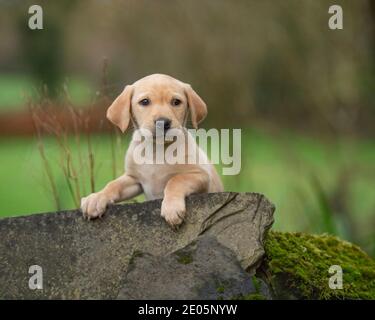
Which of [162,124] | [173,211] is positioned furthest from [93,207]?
[162,124]

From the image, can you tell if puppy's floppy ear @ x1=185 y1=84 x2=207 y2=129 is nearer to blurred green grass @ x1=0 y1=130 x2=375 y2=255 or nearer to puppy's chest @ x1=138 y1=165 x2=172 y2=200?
puppy's chest @ x1=138 y1=165 x2=172 y2=200

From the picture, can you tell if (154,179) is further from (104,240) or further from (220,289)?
(220,289)

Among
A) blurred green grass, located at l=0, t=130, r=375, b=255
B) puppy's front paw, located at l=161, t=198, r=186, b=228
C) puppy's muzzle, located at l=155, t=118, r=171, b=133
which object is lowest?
blurred green grass, located at l=0, t=130, r=375, b=255

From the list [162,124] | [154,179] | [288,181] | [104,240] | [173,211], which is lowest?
[288,181]

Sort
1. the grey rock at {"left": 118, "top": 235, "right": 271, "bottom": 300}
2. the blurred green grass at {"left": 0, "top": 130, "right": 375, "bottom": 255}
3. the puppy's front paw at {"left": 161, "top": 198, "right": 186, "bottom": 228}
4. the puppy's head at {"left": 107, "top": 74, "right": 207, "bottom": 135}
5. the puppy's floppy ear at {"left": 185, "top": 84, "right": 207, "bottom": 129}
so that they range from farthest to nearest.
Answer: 1. the blurred green grass at {"left": 0, "top": 130, "right": 375, "bottom": 255}
2. the puppy's floppy ear at {"left": 185, "top": 84, "right": 207, "bottom": 129}
3. the puppy's head at {"left": 107, "top": 74, "right": 207, "bottom": 135}
4. the puppy's front paw at {"left": 161, "top": 198, "right": 186, "bottom": 228}
5. the grey rock at {"left": 118, "top": 235, "right": 271, "bottom": 300}

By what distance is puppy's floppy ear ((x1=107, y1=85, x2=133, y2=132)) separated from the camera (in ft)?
12.8

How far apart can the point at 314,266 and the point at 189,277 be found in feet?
2.80

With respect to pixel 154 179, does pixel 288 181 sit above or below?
below

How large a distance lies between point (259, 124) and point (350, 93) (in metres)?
1.29

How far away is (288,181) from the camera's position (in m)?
10.0

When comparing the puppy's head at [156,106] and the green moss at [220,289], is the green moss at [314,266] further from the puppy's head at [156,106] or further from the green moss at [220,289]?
the puppy's head at [156,106]

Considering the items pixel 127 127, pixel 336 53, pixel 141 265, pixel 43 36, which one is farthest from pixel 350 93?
pixel 43 36

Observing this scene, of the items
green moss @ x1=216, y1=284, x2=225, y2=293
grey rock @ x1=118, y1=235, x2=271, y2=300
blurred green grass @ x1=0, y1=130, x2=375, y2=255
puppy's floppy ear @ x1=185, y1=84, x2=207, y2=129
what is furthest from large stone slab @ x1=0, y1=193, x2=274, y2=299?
blurred green grass @ x1=0, y1=130, x2=375, y2=255
